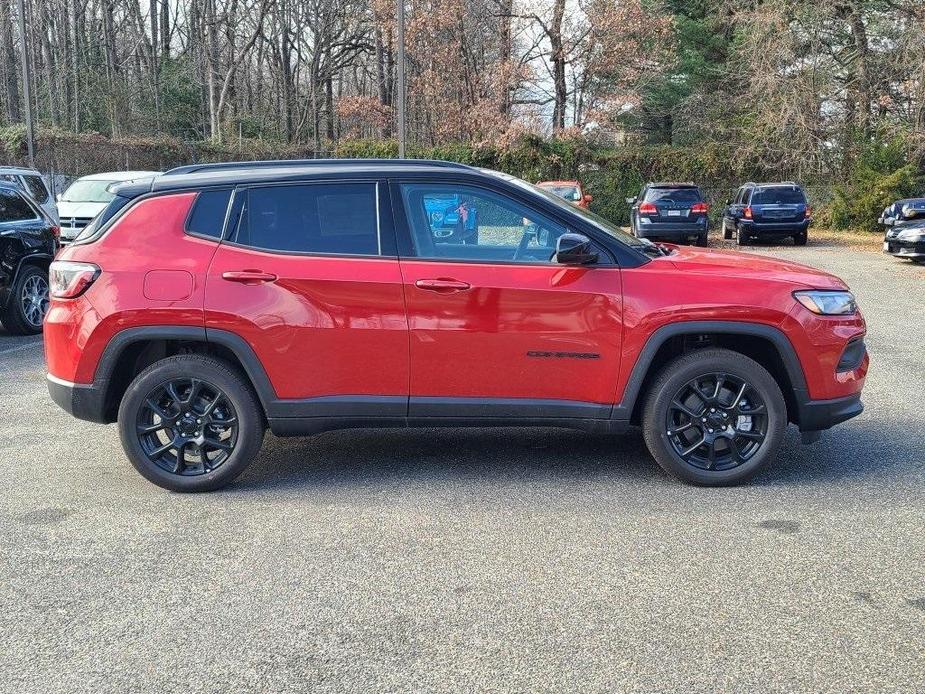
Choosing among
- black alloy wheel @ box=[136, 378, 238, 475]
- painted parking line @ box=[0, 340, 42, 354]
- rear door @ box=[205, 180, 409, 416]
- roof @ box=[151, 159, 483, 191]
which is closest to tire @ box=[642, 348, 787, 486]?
rear door @ box=[205, 180, 409, 416]

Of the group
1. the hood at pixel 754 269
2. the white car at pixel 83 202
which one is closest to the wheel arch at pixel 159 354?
the hood at pixel 754 269

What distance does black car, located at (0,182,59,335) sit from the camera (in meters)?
10.5

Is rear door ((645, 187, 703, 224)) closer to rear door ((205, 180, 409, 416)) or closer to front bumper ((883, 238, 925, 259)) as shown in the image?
front bumper ((883, 238, 925, 259))

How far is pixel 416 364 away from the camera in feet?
16.3

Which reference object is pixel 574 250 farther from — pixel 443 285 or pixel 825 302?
pixel 825 302

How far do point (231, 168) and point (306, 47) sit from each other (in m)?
42.6

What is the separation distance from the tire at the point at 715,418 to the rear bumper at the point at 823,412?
13 cm

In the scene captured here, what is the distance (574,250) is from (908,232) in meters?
16.3

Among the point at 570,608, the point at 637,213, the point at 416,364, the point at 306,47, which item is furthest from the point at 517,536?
the point at 306,47

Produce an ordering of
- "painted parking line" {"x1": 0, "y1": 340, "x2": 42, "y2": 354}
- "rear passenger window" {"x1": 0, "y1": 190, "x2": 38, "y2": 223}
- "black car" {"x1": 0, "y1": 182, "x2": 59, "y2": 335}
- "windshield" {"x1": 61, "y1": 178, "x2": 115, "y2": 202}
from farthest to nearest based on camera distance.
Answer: "windshield" {"x1": 61, "y1": 178, "x2": 115, "y2": 202}, "rear passenger window" {"x1": 0, "y1": 190, "x2": 38, "y2": 223}, "black car" {"x1": 0, "y1": 182, "x2": 59, "y2": 335}, "painted parking line" {"x1": 0, "y1": 340, "x2": 42, "y2": 354}

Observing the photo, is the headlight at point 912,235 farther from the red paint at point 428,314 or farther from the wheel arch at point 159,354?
the wheel arch at point 159,354

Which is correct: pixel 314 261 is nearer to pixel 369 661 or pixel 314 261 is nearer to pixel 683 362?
pixel 683 362

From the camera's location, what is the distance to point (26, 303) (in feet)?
35.5

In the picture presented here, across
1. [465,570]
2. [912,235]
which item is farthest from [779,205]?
[465,570]
